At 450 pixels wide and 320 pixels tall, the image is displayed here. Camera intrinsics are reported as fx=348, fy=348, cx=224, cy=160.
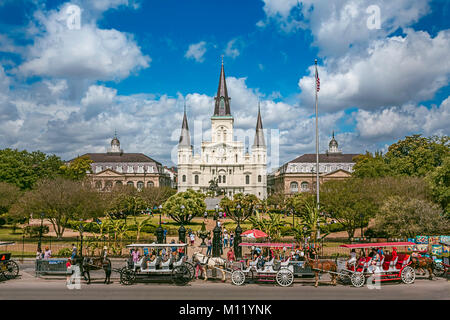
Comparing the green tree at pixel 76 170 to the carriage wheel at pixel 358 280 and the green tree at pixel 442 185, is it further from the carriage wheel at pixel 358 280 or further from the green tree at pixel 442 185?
the carriage wheel at pixel 358 280

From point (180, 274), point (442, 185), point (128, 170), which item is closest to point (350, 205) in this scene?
point (442, 185)

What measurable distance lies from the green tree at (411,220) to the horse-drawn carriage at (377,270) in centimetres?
1186

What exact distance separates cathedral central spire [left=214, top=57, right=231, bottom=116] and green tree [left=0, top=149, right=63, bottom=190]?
51.0 meters

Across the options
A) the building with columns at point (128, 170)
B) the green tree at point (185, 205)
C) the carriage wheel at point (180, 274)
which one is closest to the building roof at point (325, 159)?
the building with columns at point (128, 170)

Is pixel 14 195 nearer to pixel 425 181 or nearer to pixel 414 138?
pixel 425 181

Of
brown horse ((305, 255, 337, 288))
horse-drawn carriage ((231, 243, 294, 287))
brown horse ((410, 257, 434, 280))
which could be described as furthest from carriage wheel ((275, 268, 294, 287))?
brown horse ((410, 257, 434, 280))

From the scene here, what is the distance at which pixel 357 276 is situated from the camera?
15.3 meters

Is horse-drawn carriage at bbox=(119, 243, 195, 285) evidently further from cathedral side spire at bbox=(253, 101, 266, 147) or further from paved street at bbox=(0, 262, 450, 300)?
cathedral side spire at bbox=(253, 101, 266, 147)

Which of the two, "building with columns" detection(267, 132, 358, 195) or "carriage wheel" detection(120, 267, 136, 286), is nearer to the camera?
"carriage wheel" detection(120, 267, 136, 286)

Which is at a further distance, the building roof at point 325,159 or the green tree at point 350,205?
the building roof at point 325,159

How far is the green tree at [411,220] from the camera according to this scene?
26.4 m

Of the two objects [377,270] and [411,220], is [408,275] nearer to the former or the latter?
[377,270]

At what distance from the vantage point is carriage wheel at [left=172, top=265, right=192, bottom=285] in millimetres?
15664
